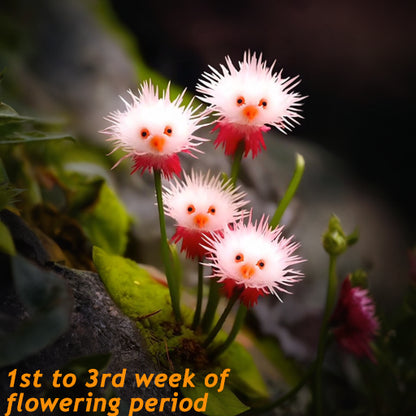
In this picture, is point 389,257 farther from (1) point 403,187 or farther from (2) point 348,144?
(2) point 348,144

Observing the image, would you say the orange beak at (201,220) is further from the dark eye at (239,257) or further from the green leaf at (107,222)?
the green leaf at (107,222)

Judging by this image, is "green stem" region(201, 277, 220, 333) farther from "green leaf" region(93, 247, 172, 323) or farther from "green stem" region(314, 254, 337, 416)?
"green stem" region(314, 254, 337, 416)

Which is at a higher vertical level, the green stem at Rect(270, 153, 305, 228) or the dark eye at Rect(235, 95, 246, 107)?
the dark eye at Rect(235, 95, 246, 107)

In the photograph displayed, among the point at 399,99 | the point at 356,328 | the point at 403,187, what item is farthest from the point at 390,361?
the point at 399,99

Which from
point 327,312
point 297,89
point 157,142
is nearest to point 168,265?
point 157,142

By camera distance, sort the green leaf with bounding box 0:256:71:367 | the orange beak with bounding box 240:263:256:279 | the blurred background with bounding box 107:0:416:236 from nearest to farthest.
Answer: the green leaf with bounding box 0:256:71:367 < the orange beak with bounding box 240:263:256:279 < the blurred background with bounding box 107:0:416:236

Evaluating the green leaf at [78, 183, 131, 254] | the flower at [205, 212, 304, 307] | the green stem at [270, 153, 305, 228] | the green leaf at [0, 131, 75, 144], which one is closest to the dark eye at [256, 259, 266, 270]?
the flower at [205, 212, 304, 307]

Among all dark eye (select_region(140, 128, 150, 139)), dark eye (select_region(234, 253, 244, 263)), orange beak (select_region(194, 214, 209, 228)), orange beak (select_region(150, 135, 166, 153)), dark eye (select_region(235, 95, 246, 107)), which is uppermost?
dark eye (select_region(235, 95, 246, 107))
